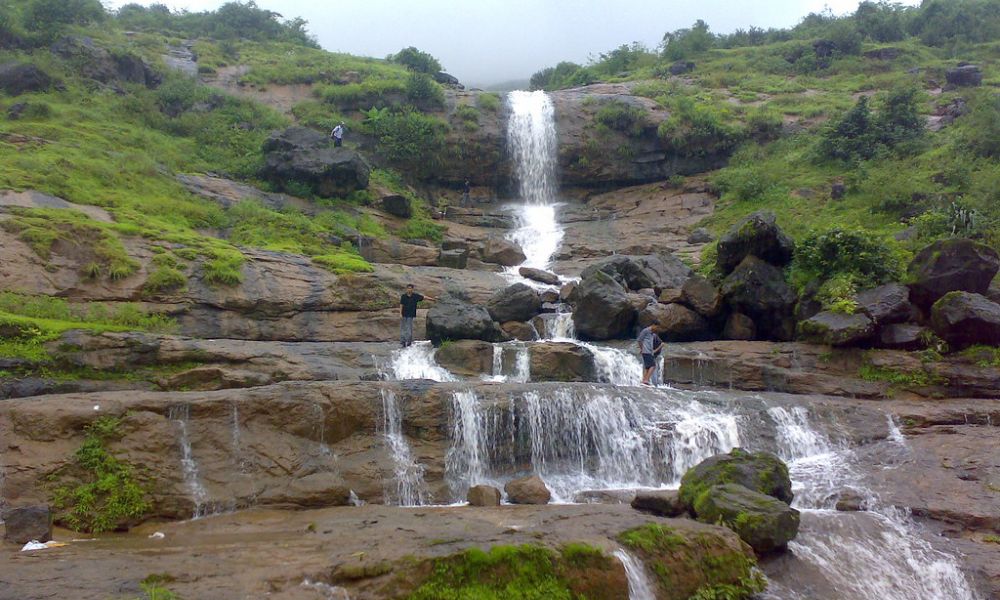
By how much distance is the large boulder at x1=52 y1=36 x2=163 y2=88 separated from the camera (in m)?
28.2

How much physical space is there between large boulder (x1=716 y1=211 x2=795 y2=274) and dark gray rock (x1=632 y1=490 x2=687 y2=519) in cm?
1007

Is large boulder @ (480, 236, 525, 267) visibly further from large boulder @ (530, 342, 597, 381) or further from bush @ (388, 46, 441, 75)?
bush @ (388, 46, 441, 75)

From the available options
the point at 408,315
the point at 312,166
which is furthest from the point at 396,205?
the point at 408,315

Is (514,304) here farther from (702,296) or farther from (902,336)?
(902,336)

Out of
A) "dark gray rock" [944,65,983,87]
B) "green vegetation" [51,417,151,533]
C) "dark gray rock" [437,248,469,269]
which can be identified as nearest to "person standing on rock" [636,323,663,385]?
"dark gray rock" [437,248,469,269]

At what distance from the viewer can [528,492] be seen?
11.0 meters

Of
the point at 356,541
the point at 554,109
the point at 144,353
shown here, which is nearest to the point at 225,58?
the point at 554,109

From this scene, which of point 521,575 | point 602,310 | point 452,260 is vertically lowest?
point 521,575

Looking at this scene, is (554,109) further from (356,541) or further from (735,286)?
(356,541)

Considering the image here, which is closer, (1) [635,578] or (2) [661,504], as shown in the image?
(1) [635,578]

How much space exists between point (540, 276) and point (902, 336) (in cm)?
1100

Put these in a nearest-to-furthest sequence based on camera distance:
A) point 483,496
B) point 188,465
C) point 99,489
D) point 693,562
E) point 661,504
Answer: point 693,562 < point 661,504 < point 99,489 < point 483,496 < point 188,465

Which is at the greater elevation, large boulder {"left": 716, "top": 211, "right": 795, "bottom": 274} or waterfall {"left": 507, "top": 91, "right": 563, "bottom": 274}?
waterfall {"left": 507, "top": 91, "right": 563, "bottom": 274}

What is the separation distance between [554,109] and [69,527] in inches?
1140
